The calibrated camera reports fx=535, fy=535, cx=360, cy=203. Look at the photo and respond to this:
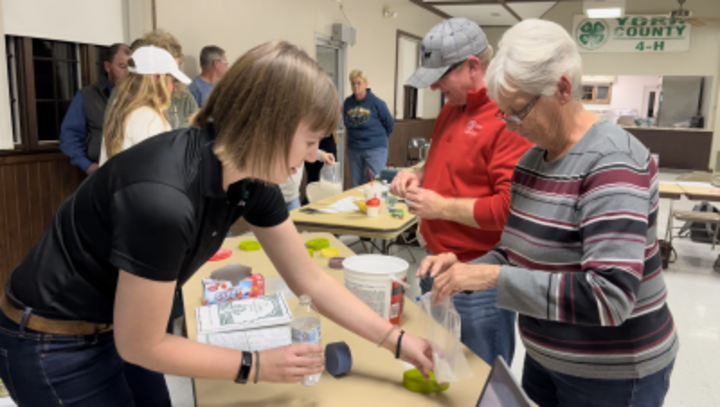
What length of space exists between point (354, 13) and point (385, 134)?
82.1 inches

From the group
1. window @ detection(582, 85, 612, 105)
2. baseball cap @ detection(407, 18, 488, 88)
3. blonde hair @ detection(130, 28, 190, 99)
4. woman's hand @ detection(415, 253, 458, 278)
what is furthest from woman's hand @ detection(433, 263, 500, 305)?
window @ detection(582, 85, 612, 105)

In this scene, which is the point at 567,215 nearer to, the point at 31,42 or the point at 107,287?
the point at 107,287

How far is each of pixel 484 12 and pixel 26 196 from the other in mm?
8962

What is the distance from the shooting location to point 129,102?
8.14ft

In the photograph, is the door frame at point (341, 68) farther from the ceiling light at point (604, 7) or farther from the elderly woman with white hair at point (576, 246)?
the elderly woman with white hair at point (576, 246)

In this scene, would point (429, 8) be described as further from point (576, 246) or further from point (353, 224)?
point (576, 246)

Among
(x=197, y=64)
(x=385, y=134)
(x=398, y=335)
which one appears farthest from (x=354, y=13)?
(x=398, y=335)

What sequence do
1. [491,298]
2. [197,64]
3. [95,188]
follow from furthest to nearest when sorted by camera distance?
[197,64]
[491,298]
[95,188]

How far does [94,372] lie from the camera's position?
3.69 ft

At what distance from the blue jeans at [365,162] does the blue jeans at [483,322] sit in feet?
15.7

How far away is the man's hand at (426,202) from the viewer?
1738 mm

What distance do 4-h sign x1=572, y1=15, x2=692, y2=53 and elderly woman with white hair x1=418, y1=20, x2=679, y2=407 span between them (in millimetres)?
10995

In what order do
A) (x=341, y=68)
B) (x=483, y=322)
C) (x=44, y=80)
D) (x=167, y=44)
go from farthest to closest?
(x=341, y=68)
(x=44, y=80)
(x=167, y=44)
(x=483, y=322)

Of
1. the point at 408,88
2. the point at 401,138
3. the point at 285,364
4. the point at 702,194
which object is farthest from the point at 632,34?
the point at 285,364
